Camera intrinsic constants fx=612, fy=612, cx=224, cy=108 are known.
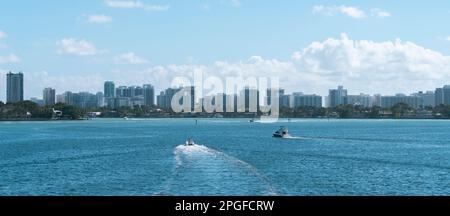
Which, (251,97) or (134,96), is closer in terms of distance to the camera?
(251,97)

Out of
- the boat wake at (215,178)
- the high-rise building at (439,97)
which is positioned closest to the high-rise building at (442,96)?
the high-rise building at (439,97)

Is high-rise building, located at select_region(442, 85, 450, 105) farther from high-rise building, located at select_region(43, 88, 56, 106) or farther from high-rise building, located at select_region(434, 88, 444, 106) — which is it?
high-rise building, located at select_region(43, 88, 56, 106)

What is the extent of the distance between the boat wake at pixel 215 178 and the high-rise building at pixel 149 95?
133701mm

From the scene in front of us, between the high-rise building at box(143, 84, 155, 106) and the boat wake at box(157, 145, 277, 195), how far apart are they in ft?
439

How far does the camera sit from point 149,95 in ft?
585

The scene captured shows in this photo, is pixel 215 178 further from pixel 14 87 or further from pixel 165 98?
pixel 165 98

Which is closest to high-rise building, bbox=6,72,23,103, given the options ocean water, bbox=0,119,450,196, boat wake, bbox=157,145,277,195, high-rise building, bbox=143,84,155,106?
ocean water, bbox=0,119,450,196

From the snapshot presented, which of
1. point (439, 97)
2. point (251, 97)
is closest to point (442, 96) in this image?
point (439, 97)

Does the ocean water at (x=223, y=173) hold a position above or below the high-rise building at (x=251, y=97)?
below

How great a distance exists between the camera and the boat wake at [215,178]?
82.8 ft

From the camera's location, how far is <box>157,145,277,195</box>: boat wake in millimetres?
25234

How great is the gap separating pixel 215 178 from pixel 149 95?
150143mm

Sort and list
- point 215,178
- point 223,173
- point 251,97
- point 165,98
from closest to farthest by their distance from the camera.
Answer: point 215,178 → point 223,173 → point 251,97 → point 165,98

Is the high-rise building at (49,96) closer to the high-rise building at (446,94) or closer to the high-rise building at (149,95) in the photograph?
the high-rise building at (149,95)
